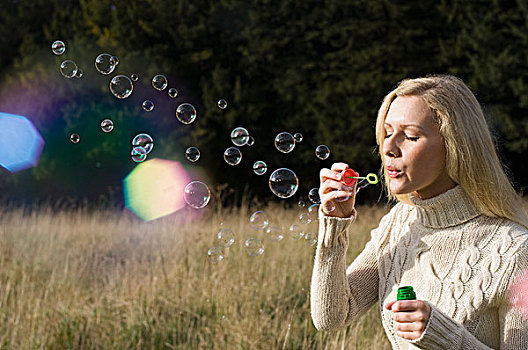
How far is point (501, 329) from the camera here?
150 cm

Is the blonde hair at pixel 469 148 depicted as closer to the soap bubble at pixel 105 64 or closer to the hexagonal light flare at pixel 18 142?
the soap bubble at pixel 105 64

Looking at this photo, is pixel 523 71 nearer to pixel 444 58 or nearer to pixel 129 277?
pixel 444 58

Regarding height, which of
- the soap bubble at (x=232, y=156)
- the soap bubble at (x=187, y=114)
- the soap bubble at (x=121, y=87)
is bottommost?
the soap bubble at (x=232, y=156)

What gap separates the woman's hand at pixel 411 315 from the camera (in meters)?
1.34

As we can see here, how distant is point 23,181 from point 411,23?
879 centimetres

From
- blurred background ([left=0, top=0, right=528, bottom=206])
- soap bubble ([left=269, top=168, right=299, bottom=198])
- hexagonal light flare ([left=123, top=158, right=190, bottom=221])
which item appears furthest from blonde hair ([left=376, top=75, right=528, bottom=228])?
blurred background ([left=0, top=0, right=528, bottom=206])

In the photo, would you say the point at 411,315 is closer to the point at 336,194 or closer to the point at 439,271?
the point at 439,271

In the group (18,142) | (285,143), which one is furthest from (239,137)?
(18,142)

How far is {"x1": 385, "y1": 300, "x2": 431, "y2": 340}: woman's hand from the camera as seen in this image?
4.39 feet

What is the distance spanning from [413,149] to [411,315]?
1.42 ft

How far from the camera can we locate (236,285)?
369 centimetres

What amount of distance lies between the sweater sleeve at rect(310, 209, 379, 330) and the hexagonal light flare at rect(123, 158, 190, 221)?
283 inches

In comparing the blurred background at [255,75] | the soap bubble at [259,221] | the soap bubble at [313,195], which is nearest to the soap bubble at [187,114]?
the soap bubble at [259,221]

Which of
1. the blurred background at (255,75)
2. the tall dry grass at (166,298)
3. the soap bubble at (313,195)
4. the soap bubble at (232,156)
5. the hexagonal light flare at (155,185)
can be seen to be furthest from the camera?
the blurred background at (255,75)
